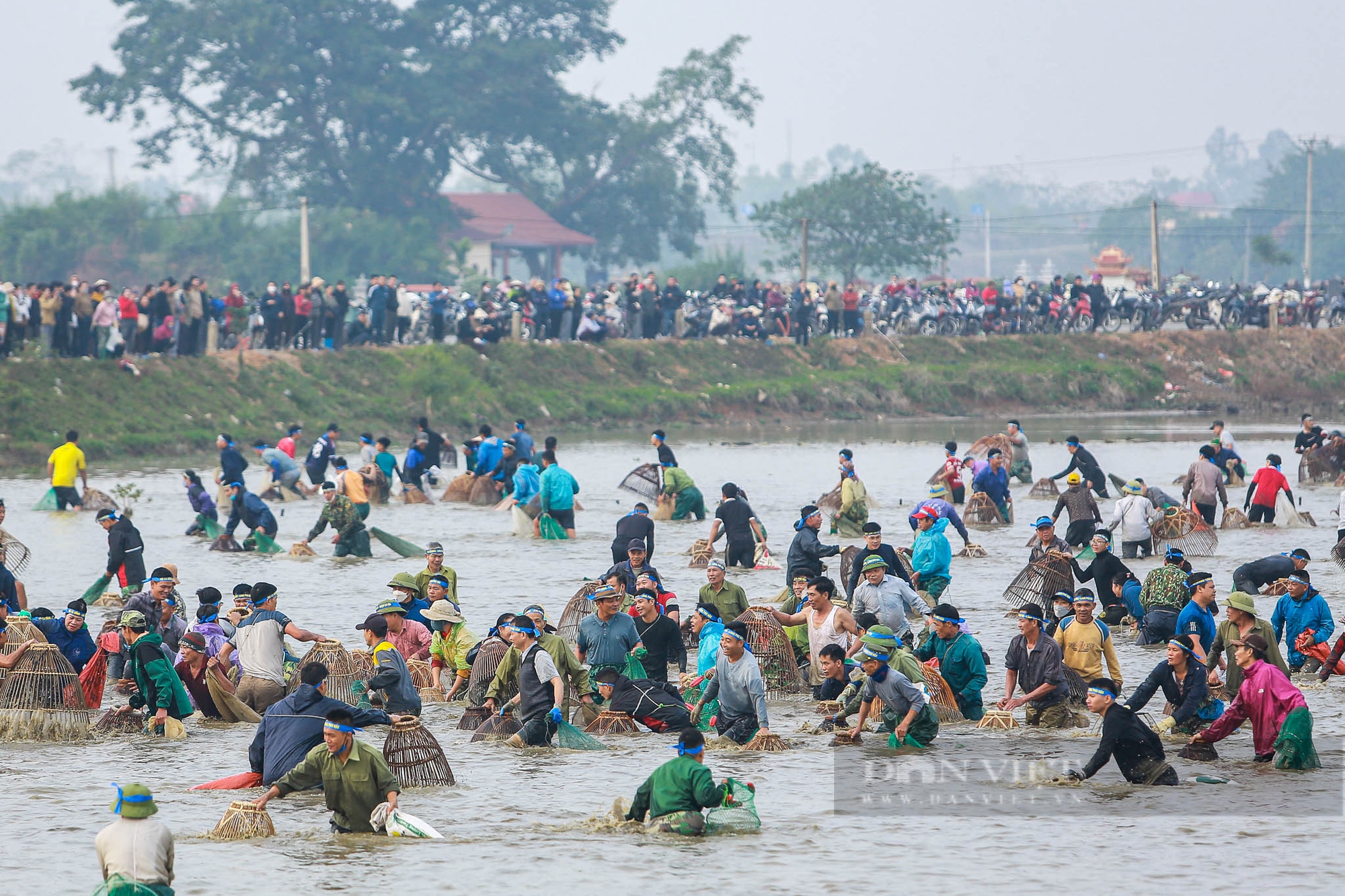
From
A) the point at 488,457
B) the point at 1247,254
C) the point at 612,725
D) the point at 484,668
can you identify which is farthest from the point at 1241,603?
the point at 1247,254

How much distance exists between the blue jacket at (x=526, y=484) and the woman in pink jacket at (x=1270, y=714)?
12.7 meters

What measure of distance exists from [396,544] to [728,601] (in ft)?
25.1

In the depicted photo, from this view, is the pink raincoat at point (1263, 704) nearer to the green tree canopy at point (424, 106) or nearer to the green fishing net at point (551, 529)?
the green fishing net at point (551, 529)

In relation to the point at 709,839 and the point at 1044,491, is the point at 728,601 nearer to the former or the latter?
the point at 709,839

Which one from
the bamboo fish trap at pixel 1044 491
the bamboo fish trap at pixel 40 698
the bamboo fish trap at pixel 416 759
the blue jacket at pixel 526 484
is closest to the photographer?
the bamboo fish trap at pixel 416 759

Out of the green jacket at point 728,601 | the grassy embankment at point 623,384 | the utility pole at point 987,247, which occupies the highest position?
the utility pole at point 987,247

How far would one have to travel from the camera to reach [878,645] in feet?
40.0

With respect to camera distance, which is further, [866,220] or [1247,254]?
[1247,254]

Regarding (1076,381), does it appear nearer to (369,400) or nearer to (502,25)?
(369,400)

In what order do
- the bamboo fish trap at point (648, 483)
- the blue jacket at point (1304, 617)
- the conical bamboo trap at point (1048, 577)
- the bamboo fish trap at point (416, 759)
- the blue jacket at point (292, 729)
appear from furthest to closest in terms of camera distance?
the bamboo fish trap at point (648, 483), the conical bamboo trap at point (1048, 577), the blue jacket at point (1304, 617), the bamboo fish trap at point (416, 759), the blue jacket at point (292, 729)

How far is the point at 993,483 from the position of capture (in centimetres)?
2392

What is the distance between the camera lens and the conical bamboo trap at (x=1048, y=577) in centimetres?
1634

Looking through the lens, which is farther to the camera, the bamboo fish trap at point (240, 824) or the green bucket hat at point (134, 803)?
the bamboo fish trap at point (240, 824)

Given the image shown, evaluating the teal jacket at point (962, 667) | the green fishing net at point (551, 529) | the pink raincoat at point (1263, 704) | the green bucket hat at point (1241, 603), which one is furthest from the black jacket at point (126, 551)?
the pink raincoat at point (1263, 704)
